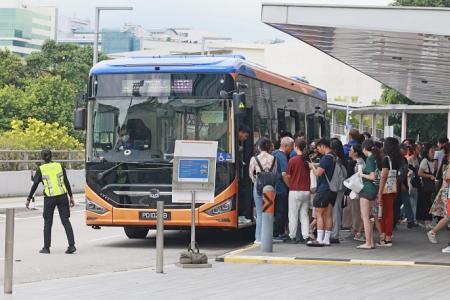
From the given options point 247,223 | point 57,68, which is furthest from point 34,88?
point 247,223

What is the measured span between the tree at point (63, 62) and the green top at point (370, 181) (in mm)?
54582

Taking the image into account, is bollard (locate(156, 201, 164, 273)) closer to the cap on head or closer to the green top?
the cap on head

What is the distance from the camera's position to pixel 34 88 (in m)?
57.2

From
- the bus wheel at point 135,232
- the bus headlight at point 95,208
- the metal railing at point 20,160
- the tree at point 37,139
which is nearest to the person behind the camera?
the bus headlight at point 95,208

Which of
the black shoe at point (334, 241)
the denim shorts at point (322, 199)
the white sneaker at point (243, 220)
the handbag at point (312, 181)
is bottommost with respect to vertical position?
the black shoe at point (334, 241)

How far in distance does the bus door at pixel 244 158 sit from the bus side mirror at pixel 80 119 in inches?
103

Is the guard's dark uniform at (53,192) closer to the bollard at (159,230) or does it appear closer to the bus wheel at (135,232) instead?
the bus wheel at (135,232)

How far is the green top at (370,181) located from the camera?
48.0 feet

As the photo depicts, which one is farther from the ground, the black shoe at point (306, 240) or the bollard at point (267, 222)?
the bollard at point (267, 222)

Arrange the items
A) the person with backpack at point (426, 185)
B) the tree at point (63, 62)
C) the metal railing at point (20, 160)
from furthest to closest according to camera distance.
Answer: the tree at point (63, 62) < the metal railing at point (20, 160) < the person with backpack at point (426, 185)

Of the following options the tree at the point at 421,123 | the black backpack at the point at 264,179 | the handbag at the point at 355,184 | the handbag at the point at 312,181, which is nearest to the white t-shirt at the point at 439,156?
the handbag at the point at 312,181

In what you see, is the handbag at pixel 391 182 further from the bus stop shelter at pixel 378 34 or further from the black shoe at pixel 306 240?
the bus stop shelter at pixel 378 34

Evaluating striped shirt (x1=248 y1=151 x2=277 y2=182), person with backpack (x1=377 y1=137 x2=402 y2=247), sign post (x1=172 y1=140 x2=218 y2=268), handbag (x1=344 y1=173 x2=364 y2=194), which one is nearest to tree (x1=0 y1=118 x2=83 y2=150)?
striped shirt (x1=248 y1=151 x2=277 y2=182)

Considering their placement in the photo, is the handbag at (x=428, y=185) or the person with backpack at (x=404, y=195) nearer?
the person with backpack at (x=404, y=195)
